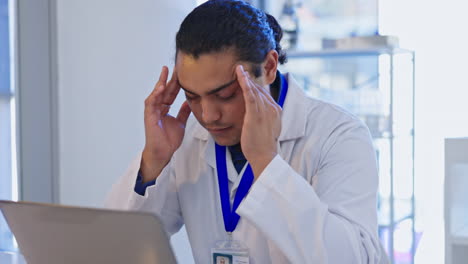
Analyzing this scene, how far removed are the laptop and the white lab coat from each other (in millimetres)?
409

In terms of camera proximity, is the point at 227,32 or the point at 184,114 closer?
the point at 227,32

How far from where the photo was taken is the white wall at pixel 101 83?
2.87 metres

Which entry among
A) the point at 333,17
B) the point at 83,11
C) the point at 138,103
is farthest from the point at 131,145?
the point at 333,17

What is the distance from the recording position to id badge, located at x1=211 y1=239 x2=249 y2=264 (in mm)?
1521

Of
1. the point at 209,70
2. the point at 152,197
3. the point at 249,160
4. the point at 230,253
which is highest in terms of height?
the point at 209,70

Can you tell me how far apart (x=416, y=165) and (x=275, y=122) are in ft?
8.97

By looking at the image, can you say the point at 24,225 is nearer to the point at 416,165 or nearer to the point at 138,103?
the point at 138,103

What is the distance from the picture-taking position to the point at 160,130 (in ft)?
5.49

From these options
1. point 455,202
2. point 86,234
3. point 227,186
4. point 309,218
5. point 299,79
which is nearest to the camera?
point 86,234

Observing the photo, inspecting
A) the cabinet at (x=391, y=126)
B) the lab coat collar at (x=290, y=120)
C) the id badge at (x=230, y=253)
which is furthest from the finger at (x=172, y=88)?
the cabinet at (x=391, y=126)

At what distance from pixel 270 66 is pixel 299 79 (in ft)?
7.59

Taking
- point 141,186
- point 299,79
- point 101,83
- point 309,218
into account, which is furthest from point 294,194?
point 299,79

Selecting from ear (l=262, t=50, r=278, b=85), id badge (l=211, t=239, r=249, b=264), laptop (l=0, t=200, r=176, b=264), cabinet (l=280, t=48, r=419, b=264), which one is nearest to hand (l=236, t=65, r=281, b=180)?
ear (l=262, t=50, r=278, b=85)

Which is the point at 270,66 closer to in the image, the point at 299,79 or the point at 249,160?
the point at 249,160
